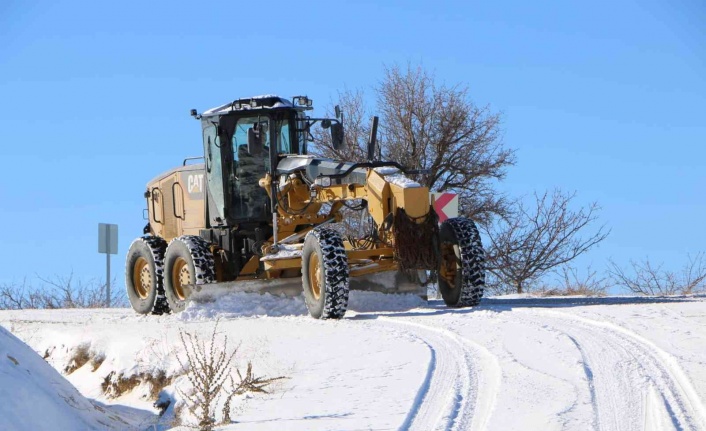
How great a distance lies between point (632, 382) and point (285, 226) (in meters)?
9.00

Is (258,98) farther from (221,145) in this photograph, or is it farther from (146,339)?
(146,339)

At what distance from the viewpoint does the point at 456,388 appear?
8.06m

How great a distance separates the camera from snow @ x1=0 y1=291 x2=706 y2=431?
288 inches

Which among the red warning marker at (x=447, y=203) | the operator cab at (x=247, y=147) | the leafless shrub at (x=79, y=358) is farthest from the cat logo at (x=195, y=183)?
the leafless shrub at (x=79, y=358)

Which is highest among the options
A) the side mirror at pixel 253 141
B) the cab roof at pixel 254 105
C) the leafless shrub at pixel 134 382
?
the cab roof at pixel 254 105

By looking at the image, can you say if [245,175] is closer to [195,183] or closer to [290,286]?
[195,183]

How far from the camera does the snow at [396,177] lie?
13695 millimetres

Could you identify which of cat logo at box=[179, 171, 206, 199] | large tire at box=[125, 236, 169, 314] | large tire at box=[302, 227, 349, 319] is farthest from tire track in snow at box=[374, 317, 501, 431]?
large tire at box=[125, 236, 169, 314]

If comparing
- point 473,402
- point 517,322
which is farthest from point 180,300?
point 473,402

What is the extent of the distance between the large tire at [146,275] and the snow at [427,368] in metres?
3.13

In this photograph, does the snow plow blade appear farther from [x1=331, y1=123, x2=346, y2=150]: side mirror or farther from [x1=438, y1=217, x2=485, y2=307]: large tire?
[x1=331, y1=123, x2=346, y2=150]: side mirror

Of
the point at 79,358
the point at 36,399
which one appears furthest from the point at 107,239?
the point at 36,399

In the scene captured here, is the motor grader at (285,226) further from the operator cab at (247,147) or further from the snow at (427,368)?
the snow at (427,368)

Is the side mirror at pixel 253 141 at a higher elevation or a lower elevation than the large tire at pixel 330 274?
higher
